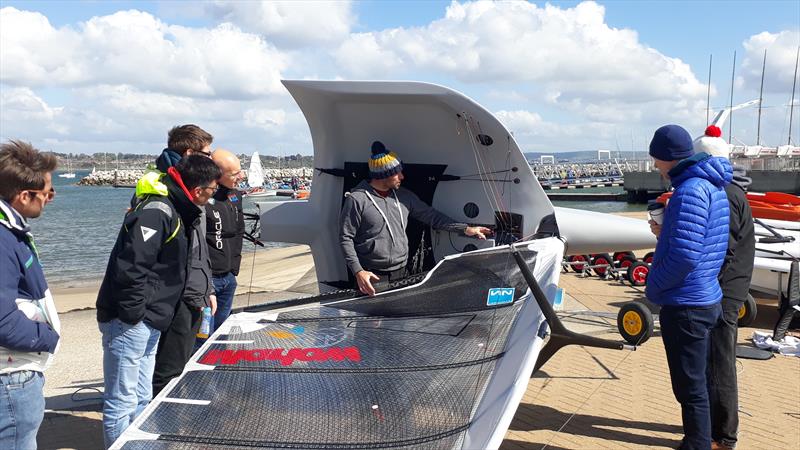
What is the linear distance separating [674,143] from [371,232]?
2.33 meters

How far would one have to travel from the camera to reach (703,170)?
11.4 feet

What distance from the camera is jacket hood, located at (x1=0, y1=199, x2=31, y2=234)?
2529mm

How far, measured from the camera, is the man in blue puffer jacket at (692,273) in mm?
3389

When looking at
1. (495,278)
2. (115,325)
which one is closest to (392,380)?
(495,278)

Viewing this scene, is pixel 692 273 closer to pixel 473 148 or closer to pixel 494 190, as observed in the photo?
pixel 494 190

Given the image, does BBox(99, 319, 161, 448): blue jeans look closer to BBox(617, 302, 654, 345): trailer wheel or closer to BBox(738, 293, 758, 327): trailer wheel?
BBox(617, 302, 654, 345): trailer wheel

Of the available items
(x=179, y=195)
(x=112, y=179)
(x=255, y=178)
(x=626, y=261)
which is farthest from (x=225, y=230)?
(x=112, y=179)

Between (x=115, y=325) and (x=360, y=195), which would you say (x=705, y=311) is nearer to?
(x=360, y=195)

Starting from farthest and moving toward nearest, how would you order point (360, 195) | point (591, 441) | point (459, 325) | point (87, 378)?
point (87, 378) → point (360, 195) → point (591, 441) → point (459, 325)

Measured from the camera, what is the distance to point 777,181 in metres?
43.8

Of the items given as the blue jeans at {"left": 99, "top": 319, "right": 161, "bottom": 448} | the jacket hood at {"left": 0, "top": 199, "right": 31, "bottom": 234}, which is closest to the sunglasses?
the jacket hood at {"left": 0, "top": 199, "right": 31, "bottom": 234}

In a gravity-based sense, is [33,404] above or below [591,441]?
above

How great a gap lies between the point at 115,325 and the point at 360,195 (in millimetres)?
2148

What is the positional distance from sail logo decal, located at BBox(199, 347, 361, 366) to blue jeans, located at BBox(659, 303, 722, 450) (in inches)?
74.6
